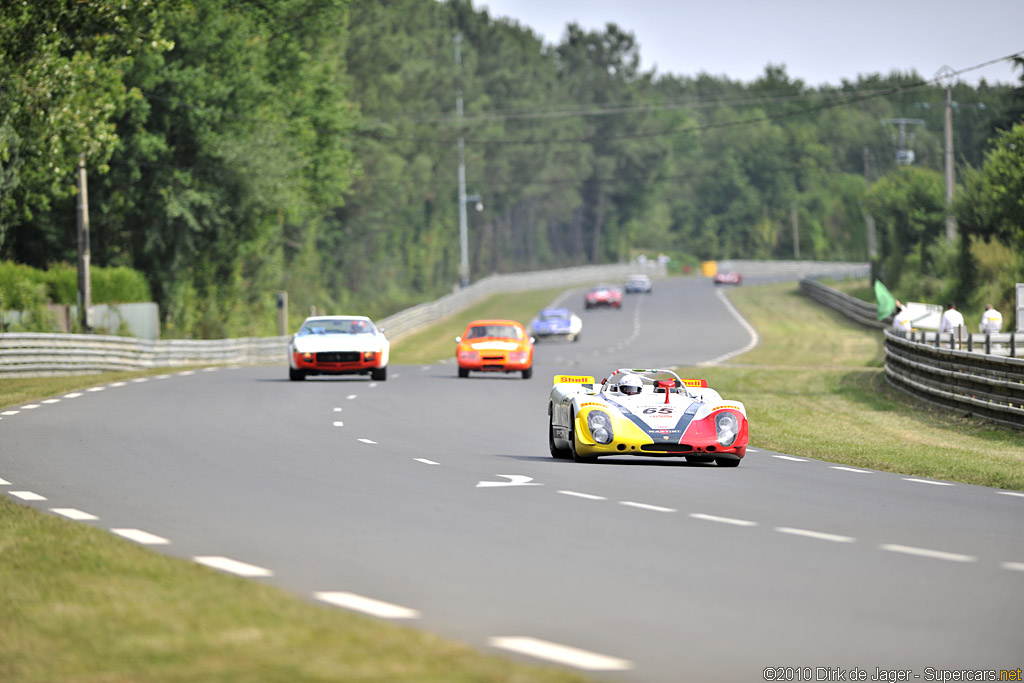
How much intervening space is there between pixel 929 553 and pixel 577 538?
2.32 meters

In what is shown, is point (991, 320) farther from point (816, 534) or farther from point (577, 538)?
point (577, 538)

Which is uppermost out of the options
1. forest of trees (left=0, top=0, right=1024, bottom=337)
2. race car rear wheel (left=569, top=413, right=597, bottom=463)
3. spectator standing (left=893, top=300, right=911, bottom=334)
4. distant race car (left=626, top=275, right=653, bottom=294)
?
forest of trees (left=0, top=0, right=1024, bottom=337)

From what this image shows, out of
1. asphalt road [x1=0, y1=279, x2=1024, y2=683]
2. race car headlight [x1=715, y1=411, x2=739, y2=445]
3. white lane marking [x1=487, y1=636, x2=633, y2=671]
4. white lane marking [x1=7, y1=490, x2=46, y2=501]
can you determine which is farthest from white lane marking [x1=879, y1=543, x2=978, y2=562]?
white lane marking [x1=7, y1=490, x2=46, y2=501]

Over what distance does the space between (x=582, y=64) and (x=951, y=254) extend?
11252 cm

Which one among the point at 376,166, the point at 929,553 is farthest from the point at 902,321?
the point at 376,166

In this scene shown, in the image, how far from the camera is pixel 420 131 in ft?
405

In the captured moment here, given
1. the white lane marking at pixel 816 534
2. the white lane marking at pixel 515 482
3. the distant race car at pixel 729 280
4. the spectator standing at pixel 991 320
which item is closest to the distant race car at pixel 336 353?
the spectator standing at pixel 991 320

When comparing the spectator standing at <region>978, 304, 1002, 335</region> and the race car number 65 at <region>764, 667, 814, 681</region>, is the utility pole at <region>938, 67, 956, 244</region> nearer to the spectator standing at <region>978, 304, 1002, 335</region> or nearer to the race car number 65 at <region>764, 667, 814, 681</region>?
the spectator standing at <region>978, 304, 1002, 335</region>

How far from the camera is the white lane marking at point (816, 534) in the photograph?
10641mm

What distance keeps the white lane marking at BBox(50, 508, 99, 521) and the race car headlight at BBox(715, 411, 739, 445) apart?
7034 millimetres

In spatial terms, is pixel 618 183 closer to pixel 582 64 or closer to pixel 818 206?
pixel 582 64

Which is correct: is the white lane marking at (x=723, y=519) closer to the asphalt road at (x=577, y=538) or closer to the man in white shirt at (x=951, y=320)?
the asphalt road at (x=577, y=538)

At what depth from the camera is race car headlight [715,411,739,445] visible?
54.7 feet

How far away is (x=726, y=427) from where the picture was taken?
659 inches
